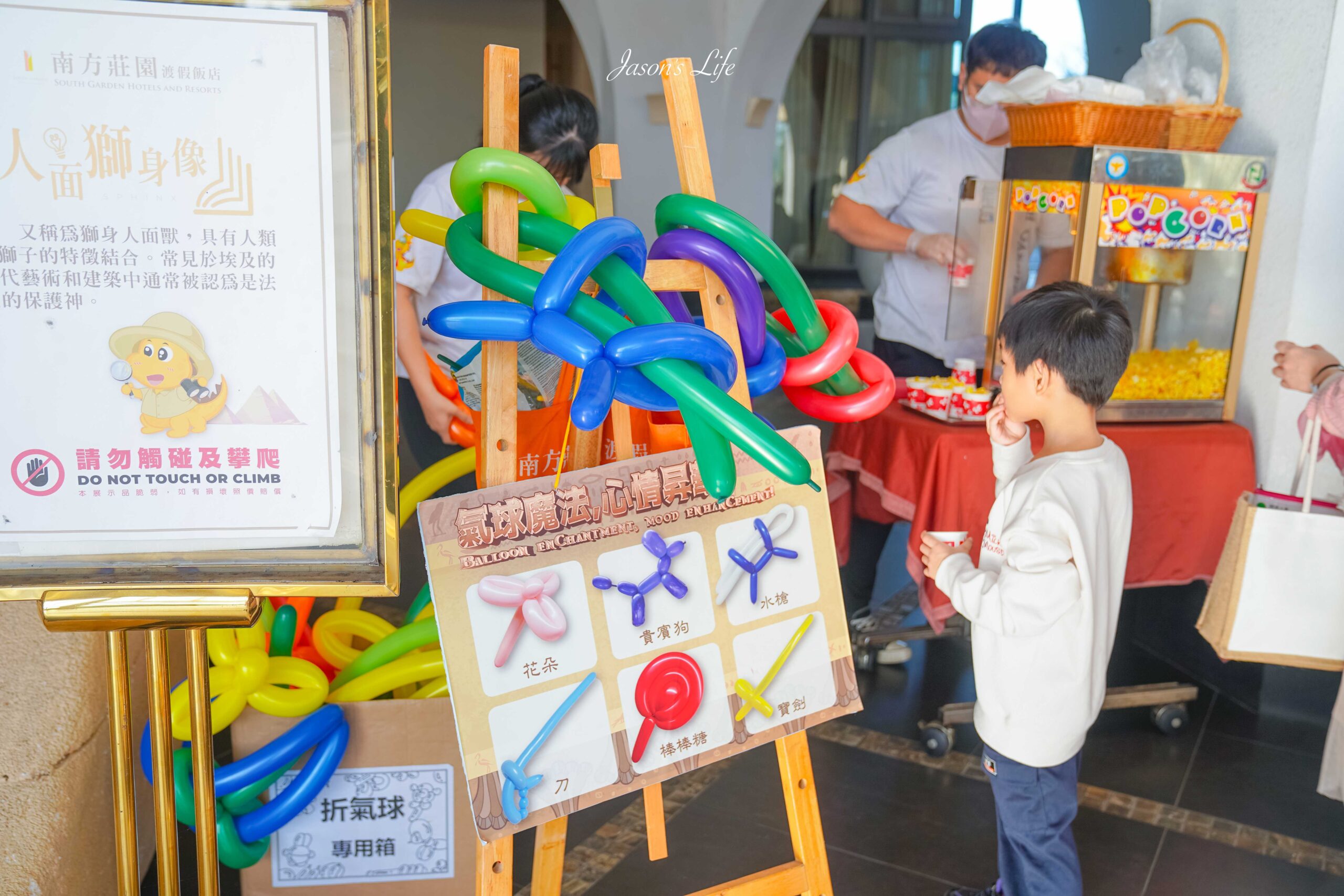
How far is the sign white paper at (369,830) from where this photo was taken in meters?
1.76

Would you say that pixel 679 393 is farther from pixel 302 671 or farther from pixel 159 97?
pixel 302 671

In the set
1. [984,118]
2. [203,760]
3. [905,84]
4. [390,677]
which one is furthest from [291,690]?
[905,84]

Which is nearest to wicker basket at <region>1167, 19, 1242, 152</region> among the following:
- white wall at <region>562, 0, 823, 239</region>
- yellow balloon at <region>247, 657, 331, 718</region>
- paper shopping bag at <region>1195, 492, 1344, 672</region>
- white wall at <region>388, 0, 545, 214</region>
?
paper shopping bag at <region>1195, 492, 1344, 672</region>

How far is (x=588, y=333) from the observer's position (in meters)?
1.14

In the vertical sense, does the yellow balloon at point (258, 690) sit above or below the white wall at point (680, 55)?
below

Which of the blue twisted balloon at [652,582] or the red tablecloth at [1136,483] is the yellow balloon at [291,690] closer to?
the blue twisted balloon at [652,582]

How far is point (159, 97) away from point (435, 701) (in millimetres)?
1025

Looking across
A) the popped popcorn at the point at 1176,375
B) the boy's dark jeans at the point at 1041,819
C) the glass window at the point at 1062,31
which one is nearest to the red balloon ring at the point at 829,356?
the boy's dark jeans at the point at 1041,819

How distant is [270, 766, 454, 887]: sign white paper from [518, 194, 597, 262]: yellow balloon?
0.91 meters

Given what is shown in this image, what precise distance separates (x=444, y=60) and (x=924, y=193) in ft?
22.8

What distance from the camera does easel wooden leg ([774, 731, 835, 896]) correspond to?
Answer: 1.49 metres

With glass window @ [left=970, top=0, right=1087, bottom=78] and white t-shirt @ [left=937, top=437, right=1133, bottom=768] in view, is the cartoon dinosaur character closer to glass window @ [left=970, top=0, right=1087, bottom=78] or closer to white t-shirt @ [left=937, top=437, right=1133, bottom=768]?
white t-shirt @ [left=937, top=437, right=1133, bottom=768]

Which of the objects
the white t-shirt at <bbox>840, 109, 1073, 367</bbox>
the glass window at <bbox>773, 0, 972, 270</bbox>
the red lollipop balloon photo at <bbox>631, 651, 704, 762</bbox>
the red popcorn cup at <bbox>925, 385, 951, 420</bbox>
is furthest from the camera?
the glass window at <bbox>773, 0, 972, 270</bbox>

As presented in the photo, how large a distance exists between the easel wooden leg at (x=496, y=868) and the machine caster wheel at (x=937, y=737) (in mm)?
1451
